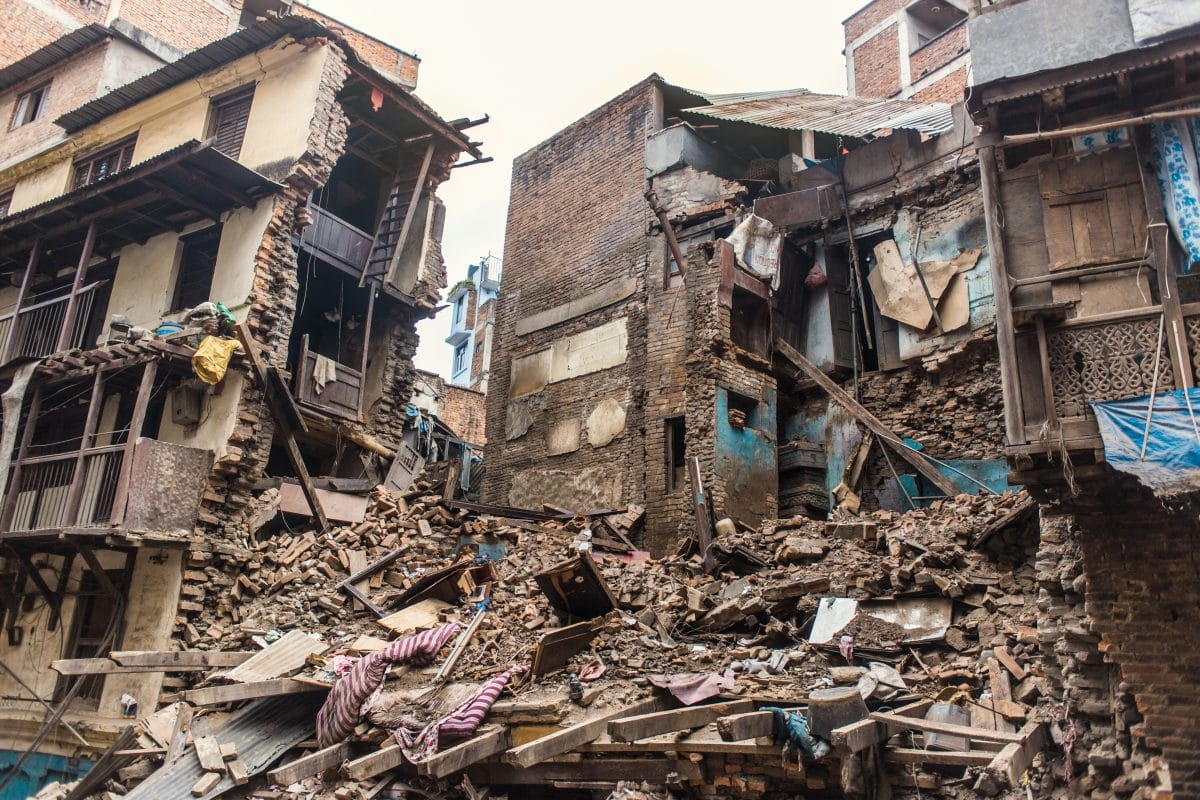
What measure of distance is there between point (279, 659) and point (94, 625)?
16.0 ft

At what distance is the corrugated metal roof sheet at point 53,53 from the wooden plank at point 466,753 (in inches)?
751

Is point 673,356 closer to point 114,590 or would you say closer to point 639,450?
point 639,450

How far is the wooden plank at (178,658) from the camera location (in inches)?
368

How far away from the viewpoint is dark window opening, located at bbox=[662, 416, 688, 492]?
584 inches

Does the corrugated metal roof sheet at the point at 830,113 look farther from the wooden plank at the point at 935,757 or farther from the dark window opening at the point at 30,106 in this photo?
the dark window opening at the point at 30,106

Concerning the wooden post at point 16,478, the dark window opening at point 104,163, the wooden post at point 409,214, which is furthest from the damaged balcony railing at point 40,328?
the wooden post at point 409,214

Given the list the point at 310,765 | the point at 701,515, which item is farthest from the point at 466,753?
the point at 701,515

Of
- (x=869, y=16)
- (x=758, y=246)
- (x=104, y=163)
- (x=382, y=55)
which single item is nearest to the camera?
(x=758, y=246)

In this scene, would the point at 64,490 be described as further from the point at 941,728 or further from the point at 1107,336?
the point at 1107,336

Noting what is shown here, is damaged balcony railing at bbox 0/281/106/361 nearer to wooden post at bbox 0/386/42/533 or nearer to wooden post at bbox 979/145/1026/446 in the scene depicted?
wooden post at bbox 0/386/42/533

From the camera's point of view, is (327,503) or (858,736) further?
(327,503)

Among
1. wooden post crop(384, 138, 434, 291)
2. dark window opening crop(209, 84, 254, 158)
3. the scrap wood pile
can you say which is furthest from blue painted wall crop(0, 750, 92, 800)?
dark window opening crop(209, 84, 254, 158)

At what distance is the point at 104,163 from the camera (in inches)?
679

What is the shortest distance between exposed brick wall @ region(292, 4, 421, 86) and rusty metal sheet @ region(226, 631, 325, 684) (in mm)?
18178
